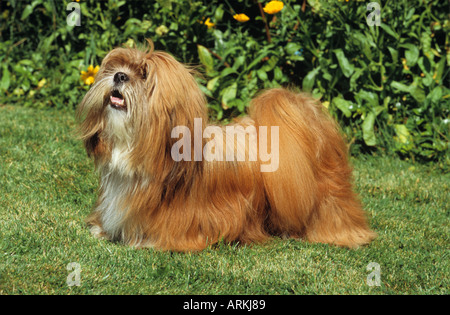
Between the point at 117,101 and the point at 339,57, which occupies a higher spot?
the point at 117,101

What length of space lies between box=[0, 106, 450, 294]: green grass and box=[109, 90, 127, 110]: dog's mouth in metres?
0.91

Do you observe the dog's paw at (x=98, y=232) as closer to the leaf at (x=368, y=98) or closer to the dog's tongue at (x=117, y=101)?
the dog's tongue at (x=117, y=101)

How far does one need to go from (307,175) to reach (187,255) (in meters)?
0.92

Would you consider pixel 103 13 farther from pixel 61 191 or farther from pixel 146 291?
pixel 146 291

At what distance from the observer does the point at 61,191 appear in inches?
168

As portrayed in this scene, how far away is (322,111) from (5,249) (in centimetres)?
225

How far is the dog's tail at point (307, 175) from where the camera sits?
3.42m

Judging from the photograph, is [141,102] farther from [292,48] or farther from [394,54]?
[394,54]

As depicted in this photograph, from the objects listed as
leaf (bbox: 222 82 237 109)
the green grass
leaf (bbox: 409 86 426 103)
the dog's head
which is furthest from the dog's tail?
leaf (bbox: 409 86 426 103)

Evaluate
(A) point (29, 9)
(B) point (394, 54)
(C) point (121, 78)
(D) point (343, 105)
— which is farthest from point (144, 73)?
(A) point (29, 9)

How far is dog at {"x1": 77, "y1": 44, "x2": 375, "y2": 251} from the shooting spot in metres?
3.03

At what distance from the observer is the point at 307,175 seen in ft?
11.2

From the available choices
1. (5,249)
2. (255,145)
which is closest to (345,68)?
(255,145)

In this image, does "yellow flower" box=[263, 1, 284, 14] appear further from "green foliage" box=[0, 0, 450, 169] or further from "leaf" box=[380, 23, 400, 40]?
"leaf" box=[380, 23, 400, 40]
